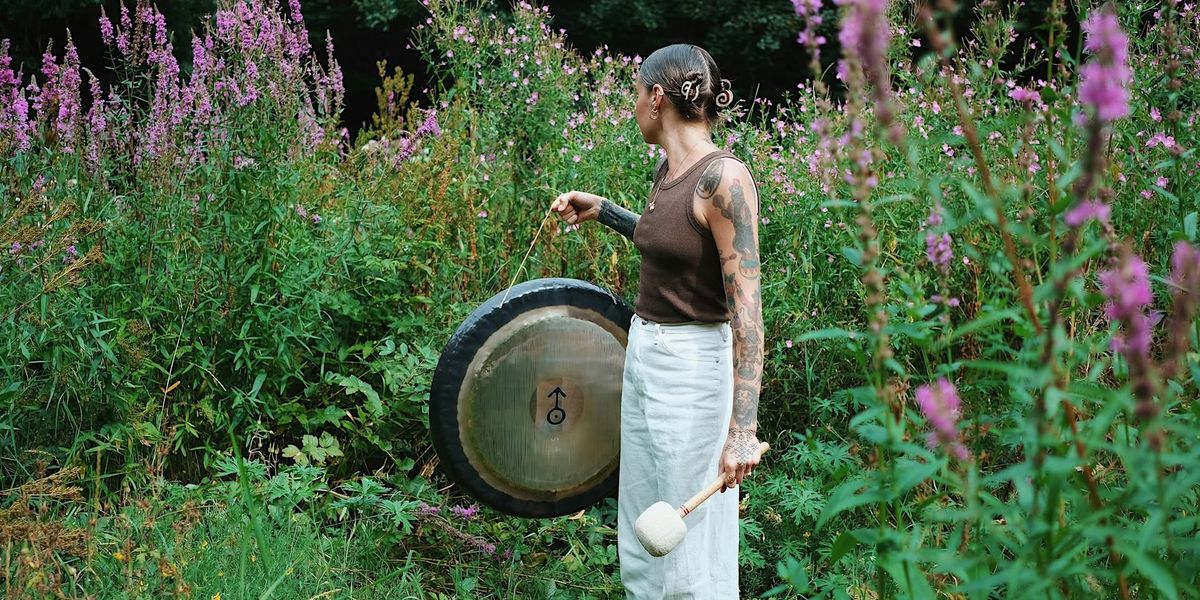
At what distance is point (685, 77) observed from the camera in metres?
2.79

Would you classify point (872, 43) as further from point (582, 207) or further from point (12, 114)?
point (12, 114)

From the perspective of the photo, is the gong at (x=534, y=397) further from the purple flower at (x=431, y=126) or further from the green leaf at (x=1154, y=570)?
the green leaf at (x=1154, y=570)

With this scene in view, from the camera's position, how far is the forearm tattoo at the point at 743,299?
8.64 ft

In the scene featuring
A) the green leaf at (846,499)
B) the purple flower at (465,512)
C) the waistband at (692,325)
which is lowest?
the purple flower at (465,512)

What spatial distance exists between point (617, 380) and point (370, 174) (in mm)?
2004

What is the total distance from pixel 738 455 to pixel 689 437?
22 cm

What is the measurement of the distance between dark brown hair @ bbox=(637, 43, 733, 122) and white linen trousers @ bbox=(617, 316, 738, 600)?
60 cm

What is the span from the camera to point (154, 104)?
4141mm

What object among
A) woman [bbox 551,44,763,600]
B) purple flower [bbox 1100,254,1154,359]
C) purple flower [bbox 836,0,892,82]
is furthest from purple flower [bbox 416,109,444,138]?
purple flower [bbox 1100,254,1154,359]

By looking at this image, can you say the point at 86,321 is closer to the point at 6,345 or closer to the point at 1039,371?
the point at 6,345

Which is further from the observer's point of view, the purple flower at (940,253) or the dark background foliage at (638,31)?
the dark background foliage at (638,31)

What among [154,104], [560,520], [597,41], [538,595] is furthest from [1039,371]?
[597,41]

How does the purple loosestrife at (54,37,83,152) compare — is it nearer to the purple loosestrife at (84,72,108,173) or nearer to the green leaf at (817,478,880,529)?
the purple loosestrife at (84,72,108,173)

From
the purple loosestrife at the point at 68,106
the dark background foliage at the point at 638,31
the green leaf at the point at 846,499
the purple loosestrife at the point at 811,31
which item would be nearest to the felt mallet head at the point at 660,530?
the green leaf at the point at 846,499
